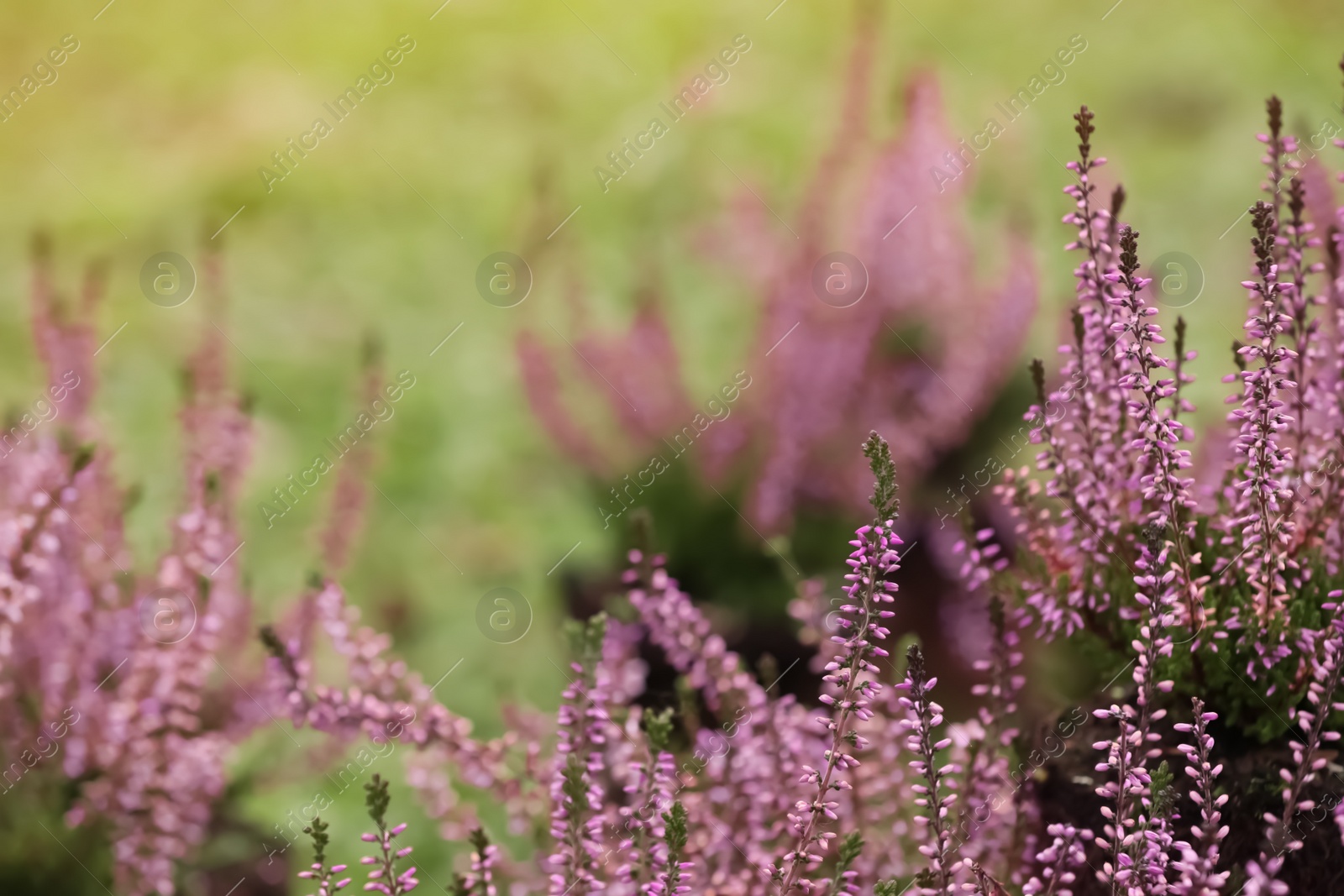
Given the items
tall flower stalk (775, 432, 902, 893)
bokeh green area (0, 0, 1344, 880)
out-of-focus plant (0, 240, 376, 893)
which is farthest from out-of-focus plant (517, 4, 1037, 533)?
tall flower stalk (775, 432, 902, 893)

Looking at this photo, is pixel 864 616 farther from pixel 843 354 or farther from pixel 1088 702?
pixel 843 354

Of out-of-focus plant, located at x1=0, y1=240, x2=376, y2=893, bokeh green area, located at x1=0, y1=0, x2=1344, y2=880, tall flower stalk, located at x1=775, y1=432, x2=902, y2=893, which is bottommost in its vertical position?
tall flower stalk, located at x1=775, y1=432, x2=902, y2=893

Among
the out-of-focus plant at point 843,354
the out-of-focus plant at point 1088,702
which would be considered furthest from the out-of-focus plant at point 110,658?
the out-of-focus plant at point 843,354

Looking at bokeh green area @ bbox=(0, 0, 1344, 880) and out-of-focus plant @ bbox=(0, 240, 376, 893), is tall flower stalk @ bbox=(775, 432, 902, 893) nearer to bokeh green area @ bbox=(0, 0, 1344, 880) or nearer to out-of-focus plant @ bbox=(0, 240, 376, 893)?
out-of-focus plant @ bbox=(0, 240, 376, 893)

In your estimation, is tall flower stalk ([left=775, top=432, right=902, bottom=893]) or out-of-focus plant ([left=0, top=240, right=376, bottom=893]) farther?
out-of-focus plant ([left=0, top=240, right=376, bottom=893])

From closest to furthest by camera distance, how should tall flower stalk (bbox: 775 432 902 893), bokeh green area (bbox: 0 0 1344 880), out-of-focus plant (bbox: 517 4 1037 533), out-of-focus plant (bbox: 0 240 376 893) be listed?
tall flower stalk (bbox: 775 432 902 893) → out-of-focus plant (bbox: 0 240 376 893) → out-of-focus plant (bbox: 517 4 1037 533) → bokeh green area (bbox: 0 0 1344 880)

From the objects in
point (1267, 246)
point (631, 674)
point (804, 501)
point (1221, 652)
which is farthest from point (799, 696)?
point (1267, 246)

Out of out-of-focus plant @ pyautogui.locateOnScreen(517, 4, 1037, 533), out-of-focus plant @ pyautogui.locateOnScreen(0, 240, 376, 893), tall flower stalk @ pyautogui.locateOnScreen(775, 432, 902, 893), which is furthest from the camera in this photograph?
out-of-focus plant @ pyautogui.locateOnScreen(517, 4, 1037, 533)

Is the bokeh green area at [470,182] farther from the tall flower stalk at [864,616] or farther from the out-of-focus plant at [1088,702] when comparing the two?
the tall flower stalk at [864,616]

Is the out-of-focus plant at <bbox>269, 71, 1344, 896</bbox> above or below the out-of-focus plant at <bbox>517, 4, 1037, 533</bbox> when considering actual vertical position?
below
